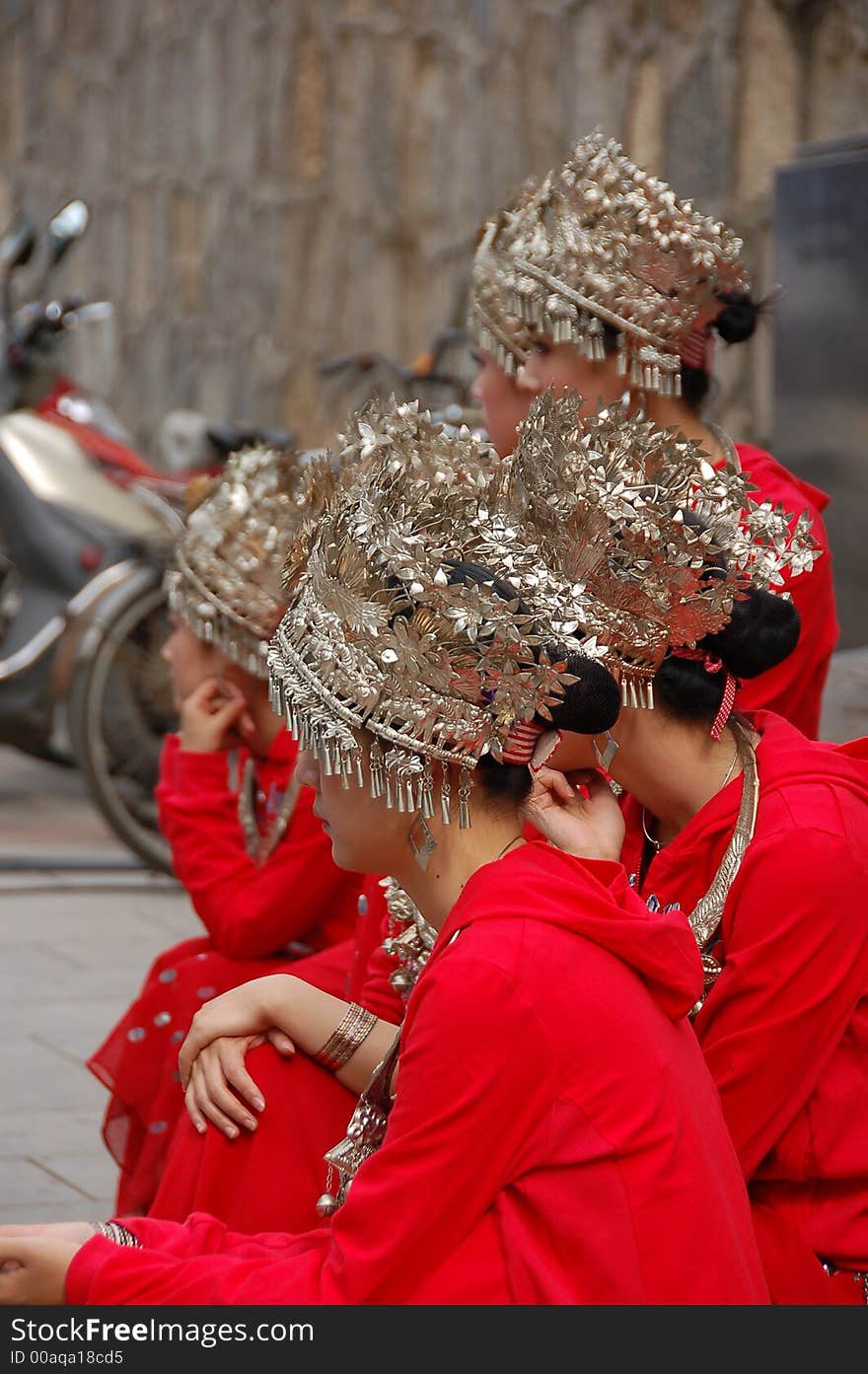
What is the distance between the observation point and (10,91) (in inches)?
488

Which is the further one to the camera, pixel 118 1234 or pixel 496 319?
pixel 496 319

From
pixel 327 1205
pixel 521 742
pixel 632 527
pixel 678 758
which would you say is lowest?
pixel 327 1205

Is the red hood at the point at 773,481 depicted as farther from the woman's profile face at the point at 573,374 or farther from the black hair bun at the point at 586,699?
the black hair bun at the point at 586,699

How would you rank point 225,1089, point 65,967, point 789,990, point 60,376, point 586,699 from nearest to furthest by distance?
point 586,699 → point 789,990 → point 225,1089 → point 65,967 → point 60,376

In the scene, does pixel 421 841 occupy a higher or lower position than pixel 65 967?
higher

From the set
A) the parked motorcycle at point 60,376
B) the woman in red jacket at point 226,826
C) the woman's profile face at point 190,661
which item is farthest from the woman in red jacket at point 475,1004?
the parked motorcycle at point 60,376

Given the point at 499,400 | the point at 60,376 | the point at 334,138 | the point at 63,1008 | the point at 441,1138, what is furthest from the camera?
the point at 334,138

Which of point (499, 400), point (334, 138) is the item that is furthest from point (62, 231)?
point (499, 400)

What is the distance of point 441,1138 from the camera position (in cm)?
171

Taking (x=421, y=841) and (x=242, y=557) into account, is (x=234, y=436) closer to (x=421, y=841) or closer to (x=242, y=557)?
(x=242, y=557)

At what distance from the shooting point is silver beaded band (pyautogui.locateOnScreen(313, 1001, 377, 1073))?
251 cm

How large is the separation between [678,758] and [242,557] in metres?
1.22

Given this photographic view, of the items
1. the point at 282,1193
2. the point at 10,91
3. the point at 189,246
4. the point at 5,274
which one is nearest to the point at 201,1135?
the point at 282,1193

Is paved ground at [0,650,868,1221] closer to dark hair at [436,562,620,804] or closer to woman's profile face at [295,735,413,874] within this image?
woman's profile face at [295,735,413,874]
